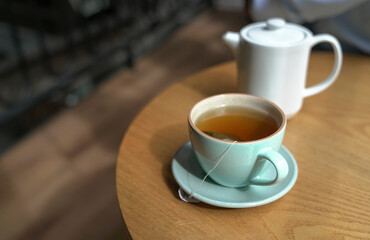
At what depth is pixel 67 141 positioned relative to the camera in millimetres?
1246

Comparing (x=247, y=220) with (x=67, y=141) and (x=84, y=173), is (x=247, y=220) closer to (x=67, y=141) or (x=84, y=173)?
(x=84, y=173)

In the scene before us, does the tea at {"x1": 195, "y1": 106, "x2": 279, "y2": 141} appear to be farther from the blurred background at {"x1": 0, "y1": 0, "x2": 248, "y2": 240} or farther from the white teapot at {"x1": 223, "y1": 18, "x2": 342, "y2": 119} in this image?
the blurred background at {"x1": 0, "y1": 0, "x2": 248, "y2": 240}

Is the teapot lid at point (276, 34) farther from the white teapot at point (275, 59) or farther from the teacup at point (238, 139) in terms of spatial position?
the teacup at point (238, 139)

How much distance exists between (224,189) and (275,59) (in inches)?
8.0

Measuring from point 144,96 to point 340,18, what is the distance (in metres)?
0.81

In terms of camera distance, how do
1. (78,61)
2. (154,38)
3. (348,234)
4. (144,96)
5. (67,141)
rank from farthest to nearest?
(154,38), (78,61), (144,96), (67,141), (348,234)

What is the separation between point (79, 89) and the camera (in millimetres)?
1504

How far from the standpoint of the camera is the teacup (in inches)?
14.6

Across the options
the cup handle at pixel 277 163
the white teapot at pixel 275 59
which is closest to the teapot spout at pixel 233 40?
the white teapot at pixel 275 59

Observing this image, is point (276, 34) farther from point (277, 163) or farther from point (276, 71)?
point (277, 163)

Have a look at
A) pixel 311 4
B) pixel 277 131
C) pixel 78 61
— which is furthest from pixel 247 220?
pixel 78 61

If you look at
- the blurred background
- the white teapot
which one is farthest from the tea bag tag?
the blurred background

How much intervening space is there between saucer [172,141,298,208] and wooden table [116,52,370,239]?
0.7 inches

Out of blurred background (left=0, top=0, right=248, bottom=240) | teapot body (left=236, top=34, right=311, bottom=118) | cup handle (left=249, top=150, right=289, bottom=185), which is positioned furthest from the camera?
blurred background (left=0, top=0, right=248, bottom=240)
